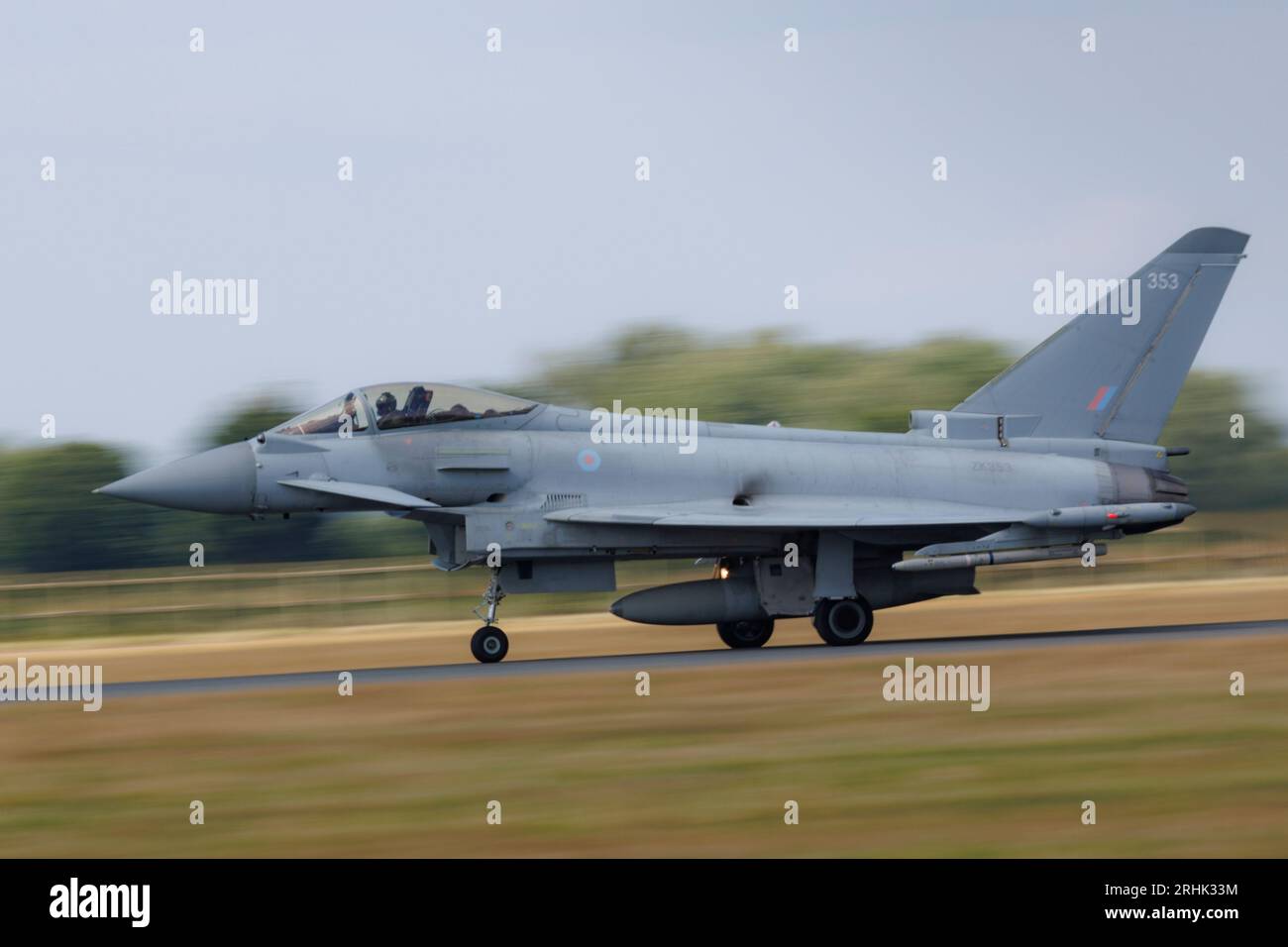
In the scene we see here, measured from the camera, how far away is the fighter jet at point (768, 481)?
53.2ft

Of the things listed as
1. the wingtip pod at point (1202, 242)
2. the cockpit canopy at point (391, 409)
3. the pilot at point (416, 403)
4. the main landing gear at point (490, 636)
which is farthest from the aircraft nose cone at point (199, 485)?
the wingtip pod at point (1202, 242)

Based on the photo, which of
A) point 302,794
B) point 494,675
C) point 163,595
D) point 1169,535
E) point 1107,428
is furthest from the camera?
point 1169,535

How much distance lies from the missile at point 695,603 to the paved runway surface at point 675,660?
0.43 m

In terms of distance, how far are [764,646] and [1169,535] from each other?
1934 cm

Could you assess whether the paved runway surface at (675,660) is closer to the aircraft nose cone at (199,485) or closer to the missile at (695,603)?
the missile at (695,603)

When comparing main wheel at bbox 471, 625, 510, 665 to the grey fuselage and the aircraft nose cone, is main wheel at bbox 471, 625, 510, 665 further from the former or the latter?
the aircraft nose cone

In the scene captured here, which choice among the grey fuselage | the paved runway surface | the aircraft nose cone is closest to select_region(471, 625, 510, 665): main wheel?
the paved runway surface

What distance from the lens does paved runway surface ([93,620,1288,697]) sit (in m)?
15.0

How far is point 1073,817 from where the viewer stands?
8117mm

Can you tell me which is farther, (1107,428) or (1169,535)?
(1169,535)

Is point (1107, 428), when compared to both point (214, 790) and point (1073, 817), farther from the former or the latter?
point (214, 790)

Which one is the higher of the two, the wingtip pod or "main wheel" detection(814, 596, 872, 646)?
the wingtip pod

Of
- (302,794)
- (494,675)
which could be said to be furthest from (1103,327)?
(302,794)
